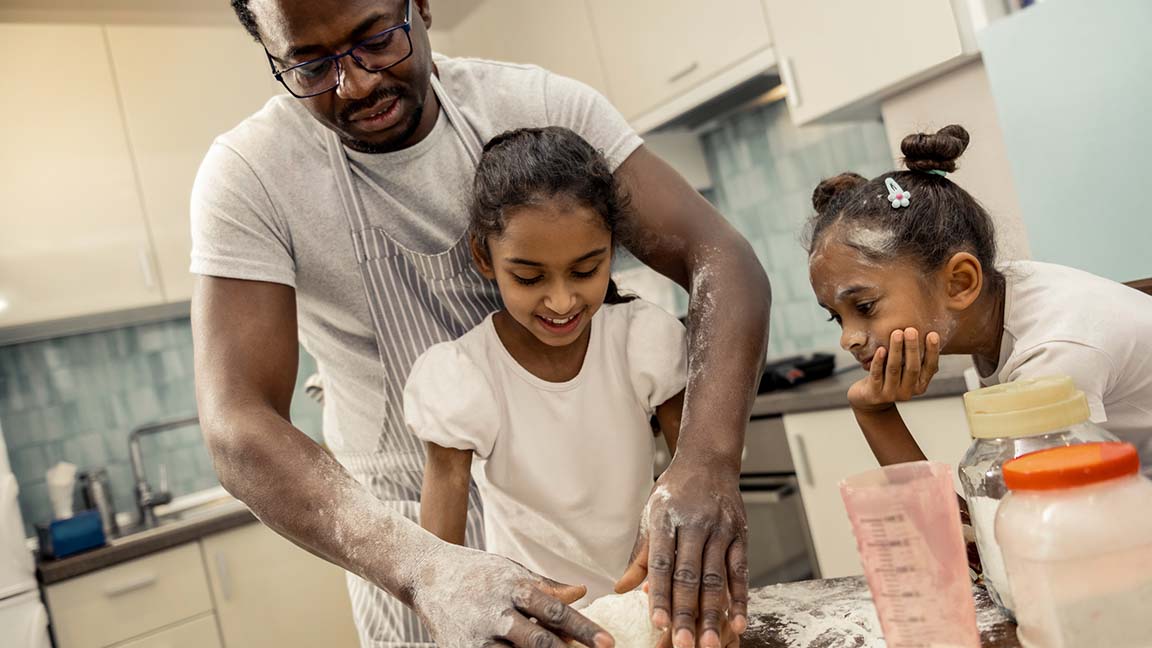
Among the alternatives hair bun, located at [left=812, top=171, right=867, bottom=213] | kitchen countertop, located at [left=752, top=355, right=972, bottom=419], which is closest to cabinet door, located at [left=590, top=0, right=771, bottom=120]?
kitchen countertop, located at [left=752, top=355, right=972, bottom=419]

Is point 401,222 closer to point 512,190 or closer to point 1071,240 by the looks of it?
point 512,190

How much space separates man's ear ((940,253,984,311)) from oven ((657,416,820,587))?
1394mm

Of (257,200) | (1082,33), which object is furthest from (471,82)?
(1082,33)

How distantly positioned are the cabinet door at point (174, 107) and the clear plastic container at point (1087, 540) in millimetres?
2996

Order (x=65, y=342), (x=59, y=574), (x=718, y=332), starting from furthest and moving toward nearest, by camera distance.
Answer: (x=65, y=342), (x=59, y=574), (x=718, y=332)

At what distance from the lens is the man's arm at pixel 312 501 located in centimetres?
71

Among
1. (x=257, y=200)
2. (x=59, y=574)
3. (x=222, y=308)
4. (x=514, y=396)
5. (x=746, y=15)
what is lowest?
(x=59, y=574)

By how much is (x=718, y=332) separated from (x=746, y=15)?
183 cm

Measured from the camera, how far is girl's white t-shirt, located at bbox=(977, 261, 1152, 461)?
0.96 meters

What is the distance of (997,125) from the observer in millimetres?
2293

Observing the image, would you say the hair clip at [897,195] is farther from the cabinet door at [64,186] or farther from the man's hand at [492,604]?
the cabinet door at [64,186]

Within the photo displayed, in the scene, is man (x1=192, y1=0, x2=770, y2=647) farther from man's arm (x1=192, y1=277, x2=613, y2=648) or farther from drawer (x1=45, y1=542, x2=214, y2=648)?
drawer (x1=45, y1=542, x2=214, y2=648)

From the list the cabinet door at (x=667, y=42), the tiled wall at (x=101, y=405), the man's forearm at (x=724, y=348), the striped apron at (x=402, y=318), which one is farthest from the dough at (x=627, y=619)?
the tiled wall at (x=101, y=405)

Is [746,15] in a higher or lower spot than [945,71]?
higher
